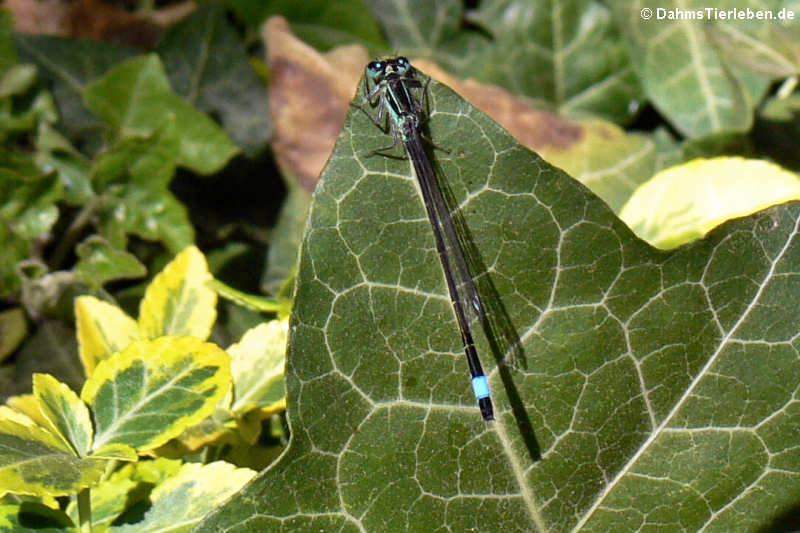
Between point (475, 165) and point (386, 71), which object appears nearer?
point (475, 165)

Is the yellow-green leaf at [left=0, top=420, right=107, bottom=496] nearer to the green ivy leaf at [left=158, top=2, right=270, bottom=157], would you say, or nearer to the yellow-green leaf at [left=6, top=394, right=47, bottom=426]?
the yellow-green leaf at [left=6, top=394, right=47, bottom=426]

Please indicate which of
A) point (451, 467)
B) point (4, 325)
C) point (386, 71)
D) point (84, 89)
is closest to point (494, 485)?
point (451, 467)

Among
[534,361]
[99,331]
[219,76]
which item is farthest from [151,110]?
[534,361]

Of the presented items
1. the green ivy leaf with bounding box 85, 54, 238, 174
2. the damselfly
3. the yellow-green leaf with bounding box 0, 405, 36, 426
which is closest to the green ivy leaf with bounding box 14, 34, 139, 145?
the green ivy leaf with bounding box 85, 54, 238, 174

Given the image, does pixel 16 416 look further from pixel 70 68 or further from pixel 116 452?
pixel 70 68

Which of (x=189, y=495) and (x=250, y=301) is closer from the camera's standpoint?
(x=189, y=495)

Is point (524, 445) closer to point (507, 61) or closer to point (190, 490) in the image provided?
point (190, 490)

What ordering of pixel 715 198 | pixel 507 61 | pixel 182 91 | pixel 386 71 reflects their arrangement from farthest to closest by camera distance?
pixel 507 61 < pixel 182 91 < pixel 386 71 < pixel 715 198
